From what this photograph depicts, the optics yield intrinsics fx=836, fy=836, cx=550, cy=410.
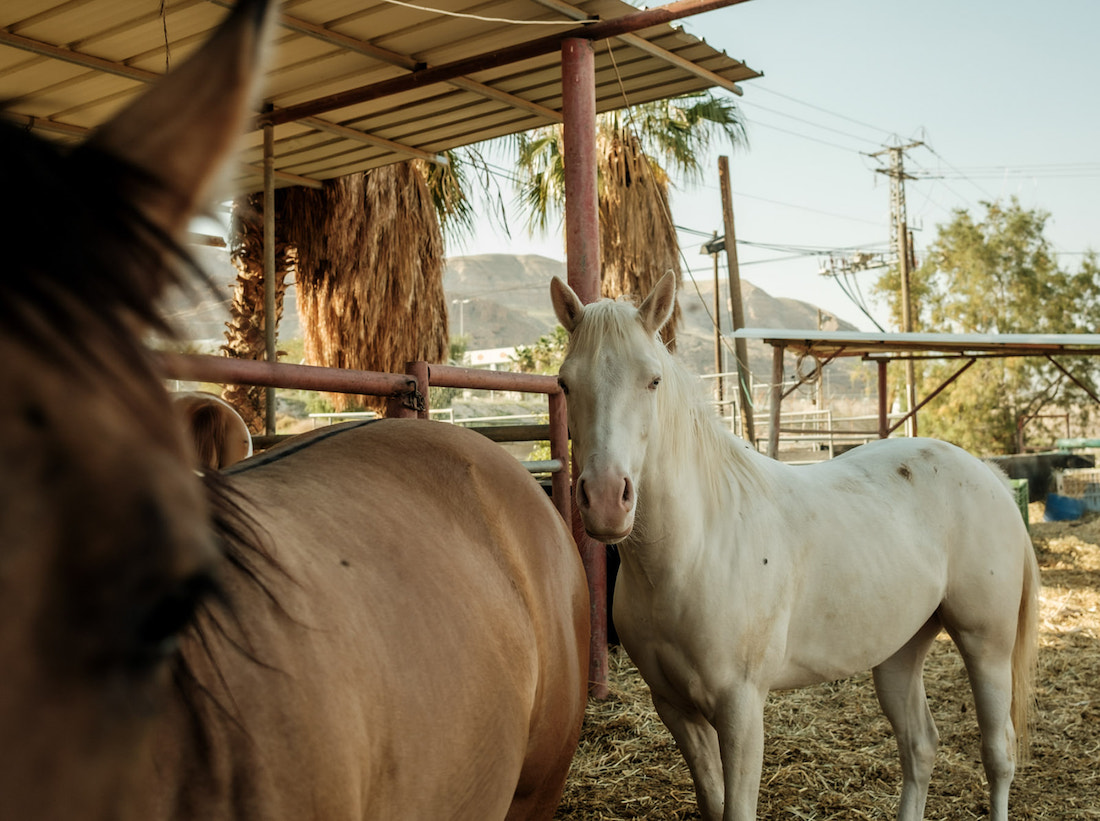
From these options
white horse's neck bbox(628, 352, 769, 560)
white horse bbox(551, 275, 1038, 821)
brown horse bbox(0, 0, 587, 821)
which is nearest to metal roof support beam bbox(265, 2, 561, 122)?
white horse bbox(551, 275, 1038, 821)

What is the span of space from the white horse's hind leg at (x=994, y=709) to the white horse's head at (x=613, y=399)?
5.64 feet

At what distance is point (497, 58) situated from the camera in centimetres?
434

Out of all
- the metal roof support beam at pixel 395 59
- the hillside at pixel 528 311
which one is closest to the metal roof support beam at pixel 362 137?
the metal roof support beam at pixel 395 59

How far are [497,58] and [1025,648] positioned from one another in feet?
12.0

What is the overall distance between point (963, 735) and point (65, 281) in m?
4.61

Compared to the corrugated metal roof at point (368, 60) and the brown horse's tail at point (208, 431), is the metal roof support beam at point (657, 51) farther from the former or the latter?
the brown horse's tail at point (208, 431)

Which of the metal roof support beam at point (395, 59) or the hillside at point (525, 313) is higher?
the hillside at point (525, 313)

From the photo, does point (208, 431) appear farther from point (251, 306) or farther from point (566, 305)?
point (251, 306)

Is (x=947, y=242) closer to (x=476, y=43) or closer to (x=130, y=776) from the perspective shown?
(x=476, y=43)

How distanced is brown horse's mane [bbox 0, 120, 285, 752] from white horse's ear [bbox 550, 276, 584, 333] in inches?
80.9

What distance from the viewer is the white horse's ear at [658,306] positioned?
250cm

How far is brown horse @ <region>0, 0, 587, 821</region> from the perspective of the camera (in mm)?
510

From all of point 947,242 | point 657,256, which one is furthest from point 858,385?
point 657,256

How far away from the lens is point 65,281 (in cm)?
54
